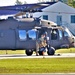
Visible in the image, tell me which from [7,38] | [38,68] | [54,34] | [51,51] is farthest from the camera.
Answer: [54,34]

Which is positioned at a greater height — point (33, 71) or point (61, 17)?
point (33, 71)

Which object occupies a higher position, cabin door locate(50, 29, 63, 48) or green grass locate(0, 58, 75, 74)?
green grass locate(0, 58, 75, 74)

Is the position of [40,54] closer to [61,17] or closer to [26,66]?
[26,66]

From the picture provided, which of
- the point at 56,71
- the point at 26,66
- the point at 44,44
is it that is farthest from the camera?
the point at 44,44

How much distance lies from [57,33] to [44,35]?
1175mm

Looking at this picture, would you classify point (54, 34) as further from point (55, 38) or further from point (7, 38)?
point (7, 38)

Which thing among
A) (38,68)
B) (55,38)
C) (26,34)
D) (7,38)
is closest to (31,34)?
(26,34)

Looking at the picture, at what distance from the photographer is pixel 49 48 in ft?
110

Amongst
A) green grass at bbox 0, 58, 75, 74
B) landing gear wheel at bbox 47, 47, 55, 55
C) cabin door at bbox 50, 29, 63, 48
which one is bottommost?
landing gear wheel at bbox 47, 47, 55, 55

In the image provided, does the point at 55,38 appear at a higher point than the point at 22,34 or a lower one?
lower

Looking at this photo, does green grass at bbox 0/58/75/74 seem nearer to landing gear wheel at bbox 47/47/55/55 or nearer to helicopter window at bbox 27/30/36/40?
landing gear wheel at bbox 47/47/55/55

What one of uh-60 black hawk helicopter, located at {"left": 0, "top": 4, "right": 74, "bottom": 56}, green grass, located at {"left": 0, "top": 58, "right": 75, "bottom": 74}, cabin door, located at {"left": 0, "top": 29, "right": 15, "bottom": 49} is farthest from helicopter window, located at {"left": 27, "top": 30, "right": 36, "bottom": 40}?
green grass, located at {"left": 0, "top": 58, "right": 75, "bottom": 74}

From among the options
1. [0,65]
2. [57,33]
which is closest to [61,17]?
[57,33]

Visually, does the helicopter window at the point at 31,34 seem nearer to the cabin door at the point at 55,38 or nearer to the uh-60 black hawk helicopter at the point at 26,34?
the uh-60 black hawk helicopter at the point at 26,34
